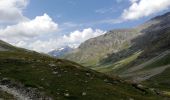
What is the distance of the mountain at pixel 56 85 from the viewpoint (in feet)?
173

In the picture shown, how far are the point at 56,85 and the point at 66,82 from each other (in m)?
2.65

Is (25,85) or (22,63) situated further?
(22,63)

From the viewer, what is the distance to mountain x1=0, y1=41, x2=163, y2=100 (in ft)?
173

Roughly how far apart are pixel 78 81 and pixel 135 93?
10310 millimetres

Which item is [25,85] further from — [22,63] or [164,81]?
[164,81]

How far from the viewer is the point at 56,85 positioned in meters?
57.8

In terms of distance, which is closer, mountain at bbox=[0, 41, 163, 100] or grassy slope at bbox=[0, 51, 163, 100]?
mountain at bbox=[0, 41, 163, 100]

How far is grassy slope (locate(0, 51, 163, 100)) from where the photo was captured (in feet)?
179

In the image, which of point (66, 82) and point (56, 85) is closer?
point (56, 85)


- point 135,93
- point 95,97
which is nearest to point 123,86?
point 135,93

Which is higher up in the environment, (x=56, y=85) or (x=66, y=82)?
(x=66, y=82)

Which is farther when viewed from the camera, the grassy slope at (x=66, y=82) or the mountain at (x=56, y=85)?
the grassy slope at (x=66, y=82)

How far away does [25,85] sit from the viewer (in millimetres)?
56562

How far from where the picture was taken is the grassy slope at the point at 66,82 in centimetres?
5459
